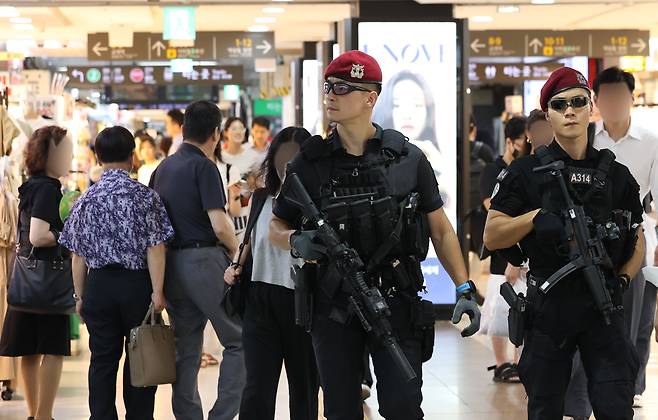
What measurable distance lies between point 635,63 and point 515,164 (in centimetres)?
1762

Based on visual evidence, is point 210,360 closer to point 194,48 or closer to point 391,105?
point 391,105

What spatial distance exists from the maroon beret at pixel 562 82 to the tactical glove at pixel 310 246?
1.02 m

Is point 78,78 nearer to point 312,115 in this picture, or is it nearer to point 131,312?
point 312,115

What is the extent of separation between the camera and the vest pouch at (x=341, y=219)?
3.84m

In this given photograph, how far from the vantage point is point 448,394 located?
23.2 feet

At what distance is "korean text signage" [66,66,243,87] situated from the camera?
24484 mm

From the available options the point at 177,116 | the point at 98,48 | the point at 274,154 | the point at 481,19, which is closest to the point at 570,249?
the point at 274,154

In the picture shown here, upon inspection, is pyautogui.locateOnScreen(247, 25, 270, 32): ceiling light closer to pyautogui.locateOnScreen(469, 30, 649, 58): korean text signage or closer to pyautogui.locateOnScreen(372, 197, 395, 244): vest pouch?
pyautogui.locateOnScreen(469, 30, 649, 58): korean text signage

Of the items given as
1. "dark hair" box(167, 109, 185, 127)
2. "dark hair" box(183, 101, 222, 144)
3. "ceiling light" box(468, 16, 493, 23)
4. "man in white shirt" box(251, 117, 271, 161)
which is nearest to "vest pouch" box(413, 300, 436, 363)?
"dark hair" box(183, 101, 222, 144)

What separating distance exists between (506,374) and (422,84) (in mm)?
3267

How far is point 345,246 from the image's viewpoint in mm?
3764

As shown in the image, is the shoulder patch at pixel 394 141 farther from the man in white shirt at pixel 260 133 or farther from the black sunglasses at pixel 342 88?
the man in white shirt at pixel 260 133

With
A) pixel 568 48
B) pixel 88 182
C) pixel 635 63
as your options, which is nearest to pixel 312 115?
pixel 88 182

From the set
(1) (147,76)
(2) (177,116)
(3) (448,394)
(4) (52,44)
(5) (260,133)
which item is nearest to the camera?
(3) (448,394)
